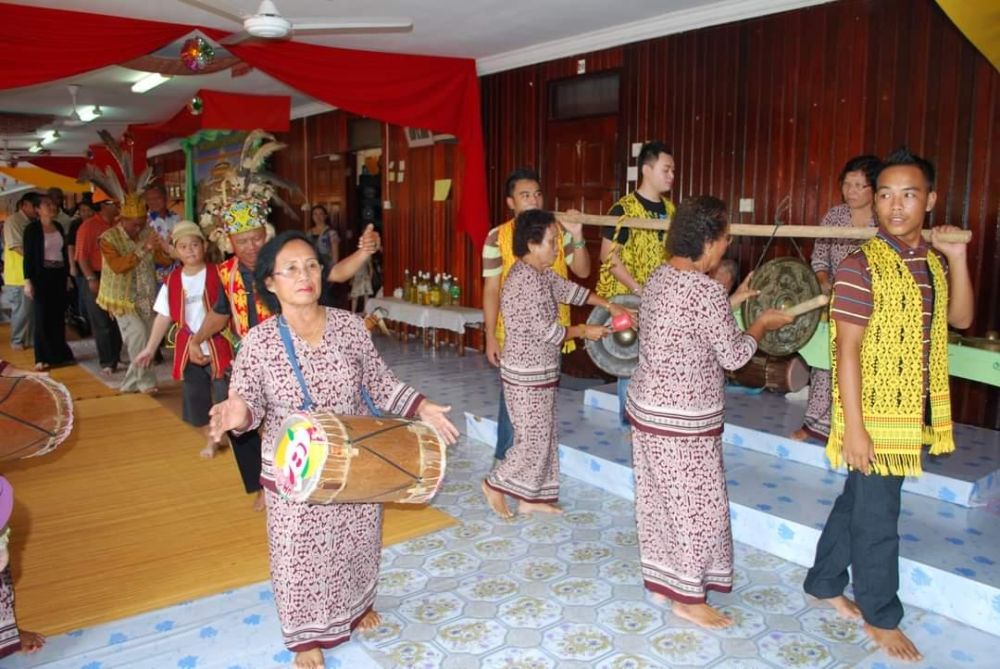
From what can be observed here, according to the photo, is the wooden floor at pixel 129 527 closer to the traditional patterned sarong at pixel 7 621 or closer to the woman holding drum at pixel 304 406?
the traditional patterned sarong at pixel 7 621

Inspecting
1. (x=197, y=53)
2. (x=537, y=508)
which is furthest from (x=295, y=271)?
(x=197, y=53)

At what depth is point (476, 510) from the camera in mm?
3801

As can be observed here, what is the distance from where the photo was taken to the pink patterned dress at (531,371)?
3.37 metres

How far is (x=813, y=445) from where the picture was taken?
3971 mm

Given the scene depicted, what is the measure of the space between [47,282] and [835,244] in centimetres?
728

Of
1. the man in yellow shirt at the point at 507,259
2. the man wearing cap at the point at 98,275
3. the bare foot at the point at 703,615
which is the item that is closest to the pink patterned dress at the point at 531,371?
the man in yellow shirt at the point at 507,259

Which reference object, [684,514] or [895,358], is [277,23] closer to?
[684,514]

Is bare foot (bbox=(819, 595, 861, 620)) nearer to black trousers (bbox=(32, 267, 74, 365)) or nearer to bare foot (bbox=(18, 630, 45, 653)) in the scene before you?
bare foot (bbox=(18, 630, 45, 653))

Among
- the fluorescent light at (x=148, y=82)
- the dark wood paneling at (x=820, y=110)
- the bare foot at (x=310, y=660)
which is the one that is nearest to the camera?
the bare foot at (x=310, y=660)

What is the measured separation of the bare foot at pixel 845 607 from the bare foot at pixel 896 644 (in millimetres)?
139

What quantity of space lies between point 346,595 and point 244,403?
714 mm

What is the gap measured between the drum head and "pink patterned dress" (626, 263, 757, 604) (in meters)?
1.24

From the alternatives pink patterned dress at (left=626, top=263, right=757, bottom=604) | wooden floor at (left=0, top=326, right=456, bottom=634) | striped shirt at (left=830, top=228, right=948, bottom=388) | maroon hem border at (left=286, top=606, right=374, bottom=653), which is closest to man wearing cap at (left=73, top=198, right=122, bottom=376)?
wooden floor at (left=0, top=326, right=456, bottom=634)

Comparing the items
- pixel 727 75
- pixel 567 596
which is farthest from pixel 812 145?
pixel 567 596
